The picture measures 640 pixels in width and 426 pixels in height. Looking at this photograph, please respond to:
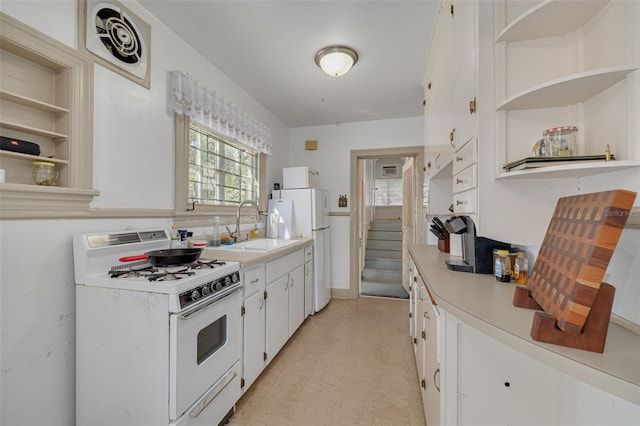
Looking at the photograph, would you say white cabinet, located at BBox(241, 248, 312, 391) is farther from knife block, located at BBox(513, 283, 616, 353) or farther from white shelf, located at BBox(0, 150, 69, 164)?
knife block, located at BBox(513, 283, 616, 353)

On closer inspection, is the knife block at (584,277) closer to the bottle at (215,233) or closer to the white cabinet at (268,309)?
the white cabinet at (268,309)

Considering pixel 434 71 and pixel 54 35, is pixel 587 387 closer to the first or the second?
pixel 434 71

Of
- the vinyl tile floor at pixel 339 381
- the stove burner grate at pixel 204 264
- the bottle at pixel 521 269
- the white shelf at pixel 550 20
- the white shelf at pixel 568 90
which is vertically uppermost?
the white shelf at pixel 550 20

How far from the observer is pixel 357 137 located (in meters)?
3.71

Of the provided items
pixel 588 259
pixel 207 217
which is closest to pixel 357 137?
pixel 207 217

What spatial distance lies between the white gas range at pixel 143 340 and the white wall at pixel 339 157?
8.10ft

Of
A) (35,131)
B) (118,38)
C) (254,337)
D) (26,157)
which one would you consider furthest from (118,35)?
(254,337)

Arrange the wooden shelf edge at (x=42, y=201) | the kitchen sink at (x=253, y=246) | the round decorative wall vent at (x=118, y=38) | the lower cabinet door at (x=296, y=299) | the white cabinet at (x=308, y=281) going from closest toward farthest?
the wooden shelf edge at (x=42, y=201) → the round decorative wall vent at (x=118, y=38) → the kitchen sink at (x=253, y=246) → the lower cabinet door at (x=296, y=299) → the white cabinet at (x=308, y=281)

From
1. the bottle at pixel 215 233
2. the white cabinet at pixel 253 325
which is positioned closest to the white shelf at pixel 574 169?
the white cabinet at pixel 253 325

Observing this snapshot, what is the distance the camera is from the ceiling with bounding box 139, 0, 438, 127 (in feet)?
5.44

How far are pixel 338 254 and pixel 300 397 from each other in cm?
215

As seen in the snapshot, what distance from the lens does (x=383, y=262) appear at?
4.84 m

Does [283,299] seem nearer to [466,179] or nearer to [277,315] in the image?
[277,315]

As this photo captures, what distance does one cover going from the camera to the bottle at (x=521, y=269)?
1228 millimetres
